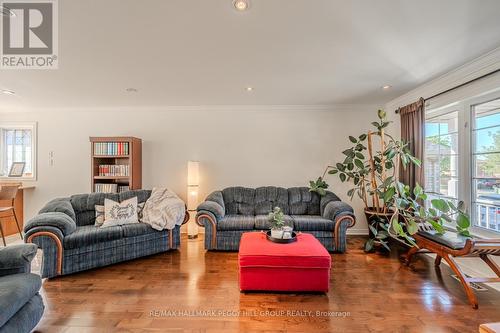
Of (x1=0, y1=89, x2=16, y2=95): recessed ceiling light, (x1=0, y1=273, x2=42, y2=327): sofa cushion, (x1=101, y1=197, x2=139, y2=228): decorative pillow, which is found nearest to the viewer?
(x1=0, y1=273, x2=42, y2=327): sofa cushion

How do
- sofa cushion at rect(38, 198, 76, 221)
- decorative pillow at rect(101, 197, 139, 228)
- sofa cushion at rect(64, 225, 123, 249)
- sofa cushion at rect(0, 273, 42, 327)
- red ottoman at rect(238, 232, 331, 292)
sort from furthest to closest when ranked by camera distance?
decorative pillow at rect(101, 197, 139, 228), sofa cushion at rect(38, 198, 76, 221), sofa cushion at rect(64, 225, 123, 249), red ottoman at rect(238, 232, 331, 292), sofa cushion at rect(0, 273, 42, 327)

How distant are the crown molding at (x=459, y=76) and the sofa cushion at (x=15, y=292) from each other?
461cm

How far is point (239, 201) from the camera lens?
13.7 ft

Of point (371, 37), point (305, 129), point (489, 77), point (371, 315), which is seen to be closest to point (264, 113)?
point (305, 129)

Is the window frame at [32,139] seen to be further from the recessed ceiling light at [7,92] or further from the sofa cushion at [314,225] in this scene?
the sofa cushion at [314,225]

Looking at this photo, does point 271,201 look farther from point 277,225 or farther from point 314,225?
point 277,225

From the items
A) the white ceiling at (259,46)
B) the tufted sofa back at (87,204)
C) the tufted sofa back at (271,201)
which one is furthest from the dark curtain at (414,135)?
the tufted sofa back at (87,204)

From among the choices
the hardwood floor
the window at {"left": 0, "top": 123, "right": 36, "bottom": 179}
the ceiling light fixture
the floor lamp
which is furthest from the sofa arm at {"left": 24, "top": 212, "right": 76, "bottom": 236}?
the window at {"left": 0, "top": 123, "right": 36, "bottom": 179}

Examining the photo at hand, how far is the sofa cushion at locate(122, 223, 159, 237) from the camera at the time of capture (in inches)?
123

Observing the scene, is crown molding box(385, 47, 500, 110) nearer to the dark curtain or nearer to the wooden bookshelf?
the dark curtain

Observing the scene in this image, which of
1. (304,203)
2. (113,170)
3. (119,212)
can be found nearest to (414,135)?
(304,203)

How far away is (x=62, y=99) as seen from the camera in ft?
13.0

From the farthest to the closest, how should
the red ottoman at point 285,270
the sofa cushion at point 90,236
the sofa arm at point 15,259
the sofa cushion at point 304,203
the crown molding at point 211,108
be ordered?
the crown molding at point 211,108 → the sofa cushion at point 304,203 → the sofa cushion at point 90,236 → the red ottoman at point 285,270 → the sofa arm at point 15,259

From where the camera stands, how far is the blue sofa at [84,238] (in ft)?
8.62
